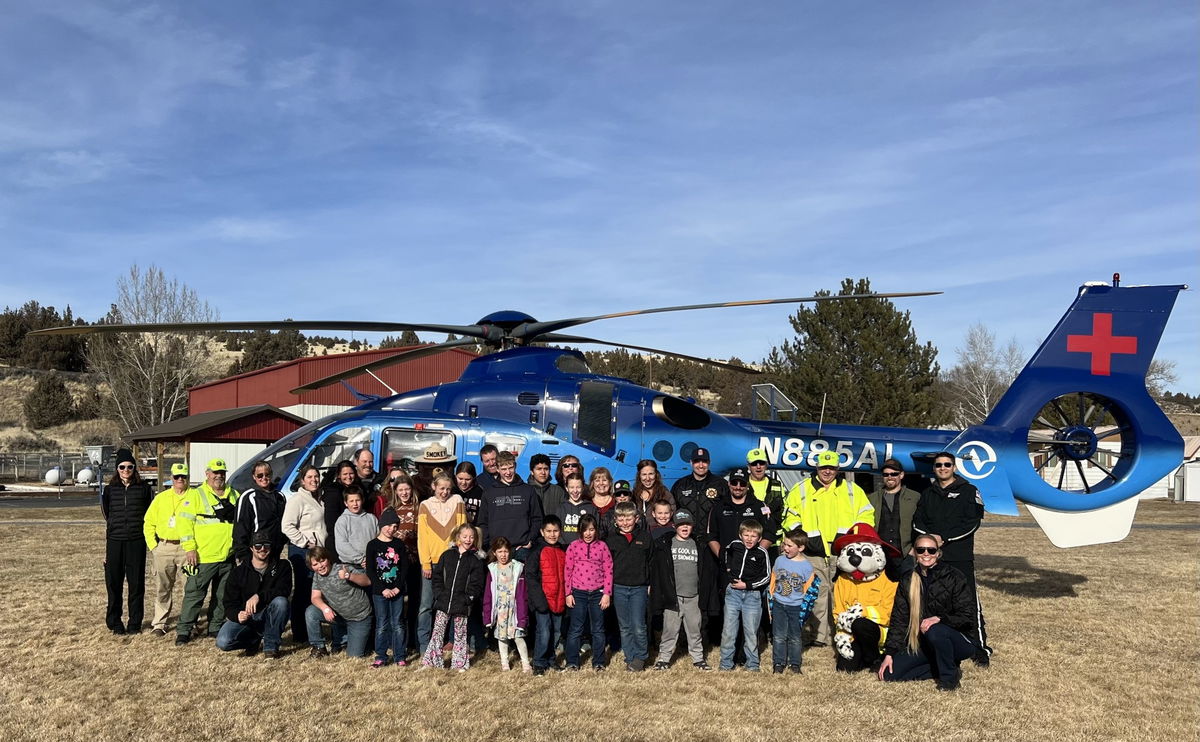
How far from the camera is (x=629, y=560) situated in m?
7.45

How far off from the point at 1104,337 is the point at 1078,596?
3.65 metres

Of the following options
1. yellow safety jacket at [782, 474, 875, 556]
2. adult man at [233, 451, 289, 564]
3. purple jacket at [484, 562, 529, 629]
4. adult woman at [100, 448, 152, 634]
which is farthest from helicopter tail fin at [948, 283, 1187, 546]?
adult woman at [100, 448, 152, 634]

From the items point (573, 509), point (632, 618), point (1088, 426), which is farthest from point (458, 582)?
point (1088, 426)

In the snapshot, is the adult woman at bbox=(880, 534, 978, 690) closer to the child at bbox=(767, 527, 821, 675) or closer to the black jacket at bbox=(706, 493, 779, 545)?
the child at bbox=(767, 527, 821, 675)

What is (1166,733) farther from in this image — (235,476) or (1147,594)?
(235,476)

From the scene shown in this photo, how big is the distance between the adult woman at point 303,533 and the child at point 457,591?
1.35 meters

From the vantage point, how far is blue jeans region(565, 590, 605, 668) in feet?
24.5

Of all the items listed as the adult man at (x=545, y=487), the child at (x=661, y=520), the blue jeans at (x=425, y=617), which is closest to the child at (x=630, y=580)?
the child at (x=661, y=520)

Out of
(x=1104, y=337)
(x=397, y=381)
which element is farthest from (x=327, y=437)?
(x=397, y=381)

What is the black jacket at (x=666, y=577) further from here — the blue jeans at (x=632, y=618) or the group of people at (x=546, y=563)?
the blue jeans at (x=632, y=618)

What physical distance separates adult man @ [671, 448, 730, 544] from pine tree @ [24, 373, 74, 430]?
5721 centimetres

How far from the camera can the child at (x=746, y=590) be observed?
298 inches

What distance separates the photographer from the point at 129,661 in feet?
25.1

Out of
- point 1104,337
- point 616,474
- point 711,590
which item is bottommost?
point 711,590
